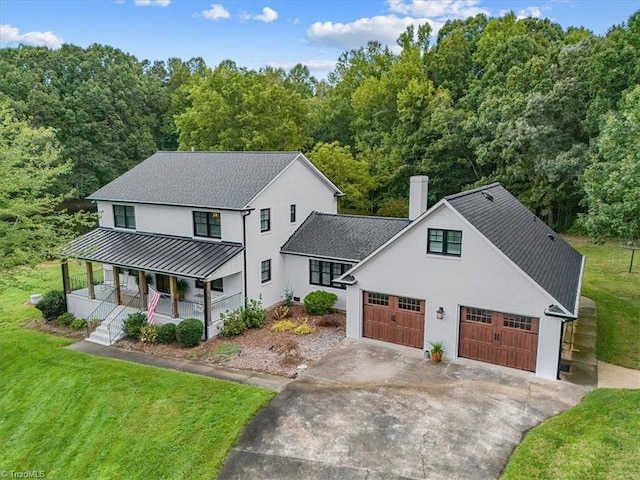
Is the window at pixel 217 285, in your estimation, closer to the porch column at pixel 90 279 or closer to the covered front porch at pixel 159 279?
the covered front porch at pixel 159 279

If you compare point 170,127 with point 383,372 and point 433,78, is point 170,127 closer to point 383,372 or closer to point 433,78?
point 433,78

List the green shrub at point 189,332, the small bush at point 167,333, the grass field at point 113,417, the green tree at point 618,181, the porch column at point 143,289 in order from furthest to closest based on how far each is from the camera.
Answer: the porch column at point 143,289
the green tree at point 618,181
the small bush at point 167,333
the green shrub at point 189,332
the grass field at point 113,417

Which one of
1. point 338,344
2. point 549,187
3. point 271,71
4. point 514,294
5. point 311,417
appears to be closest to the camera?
point 311,417

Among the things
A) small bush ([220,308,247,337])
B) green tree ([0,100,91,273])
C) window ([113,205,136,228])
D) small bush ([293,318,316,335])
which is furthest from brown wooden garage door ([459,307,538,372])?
window ([113,205,136,228])

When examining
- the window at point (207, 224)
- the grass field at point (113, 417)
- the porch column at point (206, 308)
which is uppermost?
the window at point (207, 224)

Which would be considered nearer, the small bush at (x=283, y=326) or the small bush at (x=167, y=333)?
the small bush at (x=167, y=333)

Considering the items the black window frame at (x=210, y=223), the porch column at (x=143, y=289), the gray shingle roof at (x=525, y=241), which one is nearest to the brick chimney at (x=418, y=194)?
the gray shingle roof at (x=525, y=241)

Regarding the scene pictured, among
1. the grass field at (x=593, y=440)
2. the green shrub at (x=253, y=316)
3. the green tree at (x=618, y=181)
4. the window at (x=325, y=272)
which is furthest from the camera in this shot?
the window at (x=325, y=272)

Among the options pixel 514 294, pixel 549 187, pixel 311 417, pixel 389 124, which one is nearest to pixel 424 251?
pixel 514 294
